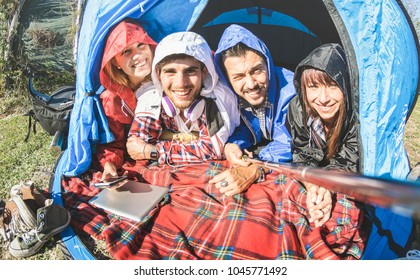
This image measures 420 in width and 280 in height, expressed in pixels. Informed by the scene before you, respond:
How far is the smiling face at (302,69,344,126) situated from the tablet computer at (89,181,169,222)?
0.92 metres

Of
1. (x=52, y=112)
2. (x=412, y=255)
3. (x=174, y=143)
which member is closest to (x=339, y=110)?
(x=412, y=255)

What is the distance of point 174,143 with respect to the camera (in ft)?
7.37

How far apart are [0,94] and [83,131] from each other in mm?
1608

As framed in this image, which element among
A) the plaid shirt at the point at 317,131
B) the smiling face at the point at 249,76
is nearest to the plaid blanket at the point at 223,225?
the plaid shirt at the point at 317,131

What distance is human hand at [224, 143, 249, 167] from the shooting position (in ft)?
6.84

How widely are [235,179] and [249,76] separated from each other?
1.89 ft

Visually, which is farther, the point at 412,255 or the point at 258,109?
the point at 258,109

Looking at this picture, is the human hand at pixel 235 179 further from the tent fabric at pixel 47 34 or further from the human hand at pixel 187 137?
the tent fabric at pixel 47 34

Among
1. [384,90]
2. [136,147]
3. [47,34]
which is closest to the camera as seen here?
[384,90]

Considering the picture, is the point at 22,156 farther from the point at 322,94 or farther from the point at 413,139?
the point at 413,139

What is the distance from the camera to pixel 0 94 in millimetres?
3188

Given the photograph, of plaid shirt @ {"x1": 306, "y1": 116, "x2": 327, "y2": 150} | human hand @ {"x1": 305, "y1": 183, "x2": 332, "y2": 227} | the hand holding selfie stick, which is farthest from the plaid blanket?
the hand holding selfie stick
